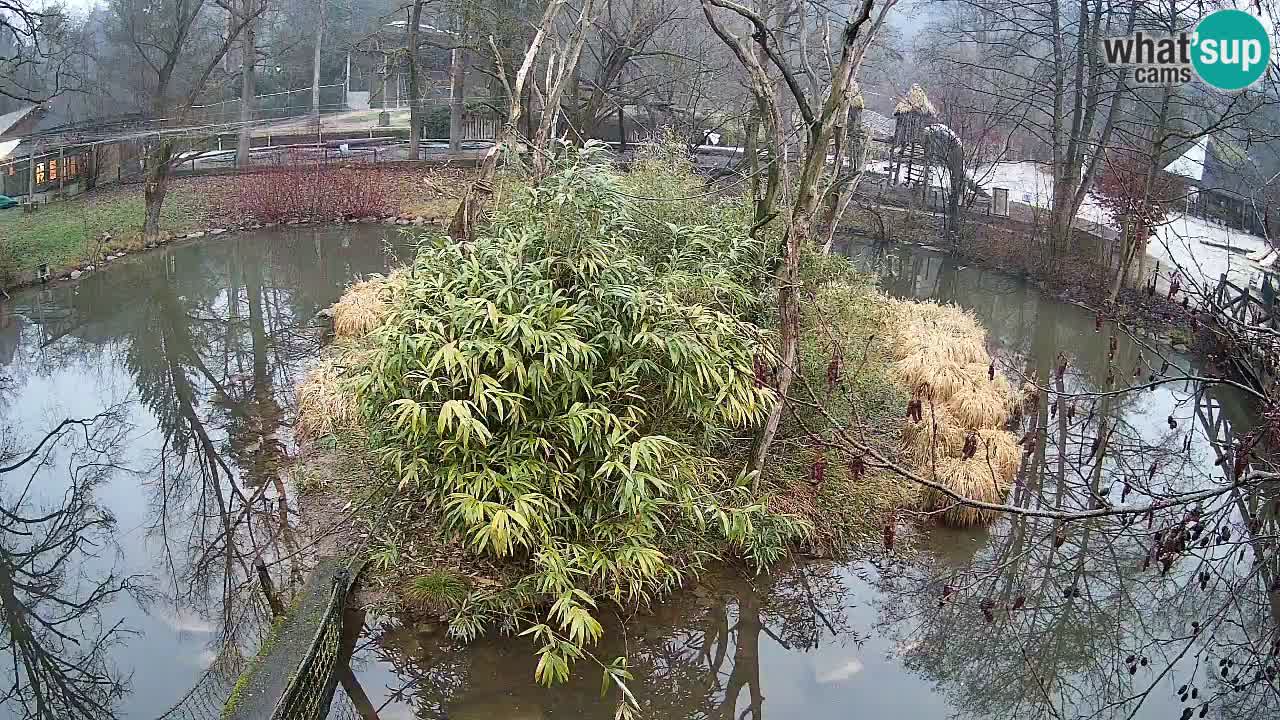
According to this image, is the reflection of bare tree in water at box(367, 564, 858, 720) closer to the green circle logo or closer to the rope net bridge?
the rope net bridge

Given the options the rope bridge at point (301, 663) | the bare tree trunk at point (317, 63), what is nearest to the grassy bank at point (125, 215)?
the bare tree trunk at point (317, 63)

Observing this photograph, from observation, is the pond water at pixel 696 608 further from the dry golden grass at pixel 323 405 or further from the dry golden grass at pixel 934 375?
the dry golden grass at pixel 934 375

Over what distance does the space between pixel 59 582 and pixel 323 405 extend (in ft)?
7.15

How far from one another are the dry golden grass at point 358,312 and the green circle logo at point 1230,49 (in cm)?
716

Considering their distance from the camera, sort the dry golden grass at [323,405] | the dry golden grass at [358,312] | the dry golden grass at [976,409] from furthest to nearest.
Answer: the dry golden grass at [358,312] < the dry golden grass at [976,409] < the dry golden grass at [323,405]

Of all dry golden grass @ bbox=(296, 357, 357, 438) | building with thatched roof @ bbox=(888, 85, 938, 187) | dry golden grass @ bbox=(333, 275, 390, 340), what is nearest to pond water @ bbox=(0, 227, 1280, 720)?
dry golden grass @ bbox=(296, 357, 357, 438)

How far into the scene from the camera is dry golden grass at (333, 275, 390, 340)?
30.6 feet

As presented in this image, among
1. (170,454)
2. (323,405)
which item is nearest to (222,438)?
(170,454)

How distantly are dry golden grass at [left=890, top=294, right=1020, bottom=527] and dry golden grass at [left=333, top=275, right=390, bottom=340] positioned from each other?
4785mm

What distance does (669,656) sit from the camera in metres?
5.23

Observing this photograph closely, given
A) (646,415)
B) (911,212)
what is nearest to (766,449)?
(646,415)

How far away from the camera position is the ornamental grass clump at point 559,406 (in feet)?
15.7

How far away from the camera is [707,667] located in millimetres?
5211

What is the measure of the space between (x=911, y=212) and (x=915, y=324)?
8.80 metres
